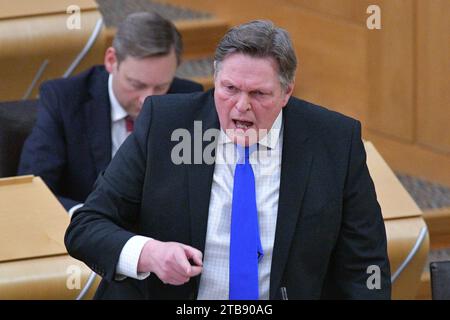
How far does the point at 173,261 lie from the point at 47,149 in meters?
1.66

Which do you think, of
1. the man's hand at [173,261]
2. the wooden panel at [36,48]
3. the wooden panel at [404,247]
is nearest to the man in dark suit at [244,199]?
the man's hand at [173,261]

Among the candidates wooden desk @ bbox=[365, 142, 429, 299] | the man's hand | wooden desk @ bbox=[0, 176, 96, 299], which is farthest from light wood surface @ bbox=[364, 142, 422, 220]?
the man's hand

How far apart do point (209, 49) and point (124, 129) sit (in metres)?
1.41

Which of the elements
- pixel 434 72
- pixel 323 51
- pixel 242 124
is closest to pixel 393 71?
pixel 434 72

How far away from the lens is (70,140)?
3781 millimetres

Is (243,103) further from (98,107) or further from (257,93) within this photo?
(98,107)

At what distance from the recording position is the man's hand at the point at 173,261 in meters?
2.13

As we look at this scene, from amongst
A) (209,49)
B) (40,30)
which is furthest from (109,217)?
(209,49)

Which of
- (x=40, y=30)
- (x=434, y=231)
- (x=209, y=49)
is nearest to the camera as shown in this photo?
(x=434, y=231)

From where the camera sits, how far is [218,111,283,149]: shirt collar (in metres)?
2.45

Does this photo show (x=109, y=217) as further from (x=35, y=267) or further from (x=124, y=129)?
(x=124, y=129)

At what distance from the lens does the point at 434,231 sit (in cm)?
420

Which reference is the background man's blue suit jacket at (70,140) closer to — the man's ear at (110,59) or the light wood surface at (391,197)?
the man's ear at (110,59)

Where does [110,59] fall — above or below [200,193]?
above
